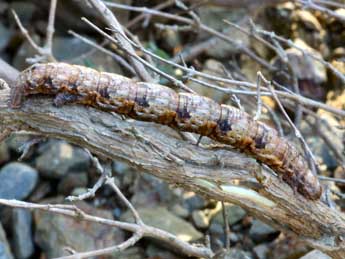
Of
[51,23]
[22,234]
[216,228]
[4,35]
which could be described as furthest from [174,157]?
[4,35]

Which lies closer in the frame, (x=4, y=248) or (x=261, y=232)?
(x=4, y=248)

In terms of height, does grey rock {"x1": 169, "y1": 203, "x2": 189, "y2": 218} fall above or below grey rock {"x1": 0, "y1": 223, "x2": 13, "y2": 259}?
above

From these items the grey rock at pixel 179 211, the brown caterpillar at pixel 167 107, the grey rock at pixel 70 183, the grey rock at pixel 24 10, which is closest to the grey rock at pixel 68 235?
the grey rock at pixel 70 183

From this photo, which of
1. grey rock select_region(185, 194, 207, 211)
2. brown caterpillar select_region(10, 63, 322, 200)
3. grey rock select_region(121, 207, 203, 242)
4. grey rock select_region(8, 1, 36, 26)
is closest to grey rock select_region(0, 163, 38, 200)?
grey rock select_region(121, 207, 203, 242)

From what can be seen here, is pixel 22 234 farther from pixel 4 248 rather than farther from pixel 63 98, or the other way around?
pixel 63 98

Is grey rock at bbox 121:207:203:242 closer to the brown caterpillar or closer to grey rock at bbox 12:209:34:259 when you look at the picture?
grey rock at bbox 12:209:34:259

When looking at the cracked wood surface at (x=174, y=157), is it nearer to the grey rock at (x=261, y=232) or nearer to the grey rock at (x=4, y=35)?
the grey rock at (x=261, y=232)
